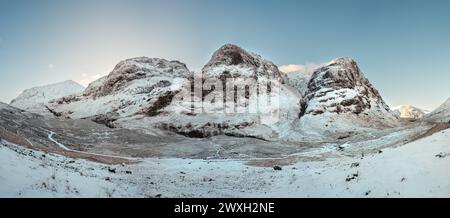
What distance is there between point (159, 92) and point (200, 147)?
3993 centimetres

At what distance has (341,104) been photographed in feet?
313

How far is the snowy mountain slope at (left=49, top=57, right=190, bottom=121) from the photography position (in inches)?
4053

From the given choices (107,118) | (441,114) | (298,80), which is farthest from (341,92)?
(107,118)

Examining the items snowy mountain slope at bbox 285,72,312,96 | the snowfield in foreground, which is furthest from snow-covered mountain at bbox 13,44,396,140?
the snowfield in foreground

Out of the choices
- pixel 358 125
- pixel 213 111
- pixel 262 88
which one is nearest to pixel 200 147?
pixel 213 111

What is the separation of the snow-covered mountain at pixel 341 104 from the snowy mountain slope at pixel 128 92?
3452 centimetres

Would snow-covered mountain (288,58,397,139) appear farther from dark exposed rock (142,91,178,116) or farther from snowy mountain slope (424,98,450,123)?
dark exposed rock (142,91,178,116)

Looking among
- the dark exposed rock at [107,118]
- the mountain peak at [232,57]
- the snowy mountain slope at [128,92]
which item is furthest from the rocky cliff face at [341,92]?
the dark exposed rock at [107,118]

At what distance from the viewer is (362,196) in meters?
17.3

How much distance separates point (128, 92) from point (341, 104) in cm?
5495

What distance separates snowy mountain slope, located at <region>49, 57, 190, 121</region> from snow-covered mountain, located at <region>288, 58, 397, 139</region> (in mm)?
34522

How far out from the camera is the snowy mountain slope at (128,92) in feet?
338

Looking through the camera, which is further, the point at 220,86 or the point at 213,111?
the point at 220,86
